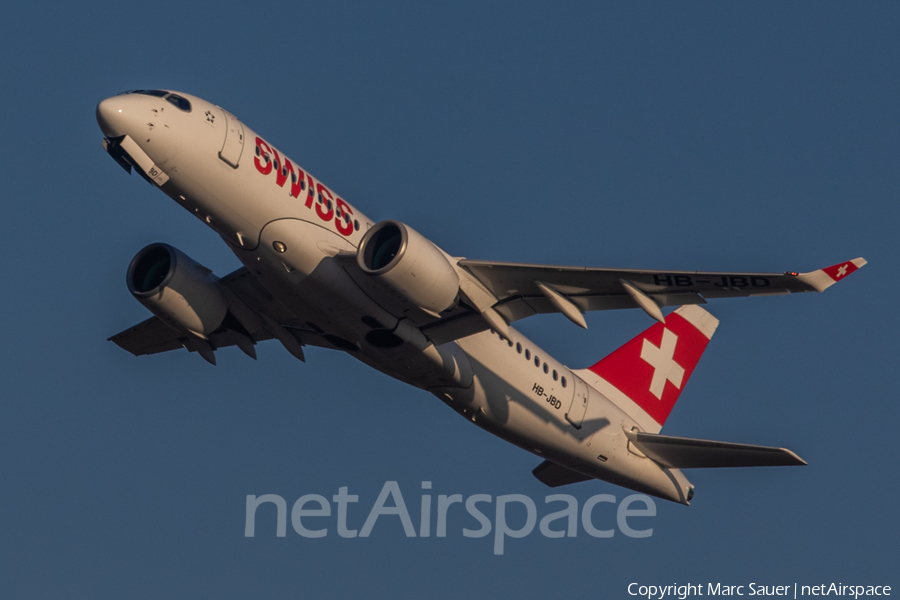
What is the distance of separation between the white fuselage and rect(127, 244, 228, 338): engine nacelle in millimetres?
2411

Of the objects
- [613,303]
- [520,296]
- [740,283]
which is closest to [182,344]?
[520,296]

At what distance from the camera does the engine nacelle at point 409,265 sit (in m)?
24.5

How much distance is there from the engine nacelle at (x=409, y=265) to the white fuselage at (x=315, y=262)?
4.07 ft

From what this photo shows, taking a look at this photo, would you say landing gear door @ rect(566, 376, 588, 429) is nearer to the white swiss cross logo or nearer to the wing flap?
the white swiss cross logo

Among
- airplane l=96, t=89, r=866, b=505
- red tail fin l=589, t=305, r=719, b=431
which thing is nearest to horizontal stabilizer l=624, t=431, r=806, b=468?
airplane l=96, t=89, r=866, b=505

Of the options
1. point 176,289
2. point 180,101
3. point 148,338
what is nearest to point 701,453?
point 176,289

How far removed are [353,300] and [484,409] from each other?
5.65 metres

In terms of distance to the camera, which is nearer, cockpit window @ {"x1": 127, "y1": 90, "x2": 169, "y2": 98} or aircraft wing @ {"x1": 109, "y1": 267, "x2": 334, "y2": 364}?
cockpit window @ {"x1": 127, "y1": 90, "x2": 169, "y2": 98}

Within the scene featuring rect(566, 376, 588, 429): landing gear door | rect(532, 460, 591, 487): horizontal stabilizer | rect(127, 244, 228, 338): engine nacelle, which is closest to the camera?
rect(127, 244, 228, 338): engine nacelle

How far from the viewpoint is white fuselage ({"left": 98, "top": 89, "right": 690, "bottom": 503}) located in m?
24.4

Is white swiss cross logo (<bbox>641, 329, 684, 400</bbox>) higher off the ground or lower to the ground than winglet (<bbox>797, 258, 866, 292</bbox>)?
higher

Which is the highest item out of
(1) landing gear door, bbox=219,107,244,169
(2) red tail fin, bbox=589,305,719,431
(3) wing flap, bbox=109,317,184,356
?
(2) red tail fin, bbox=589,305,719,431

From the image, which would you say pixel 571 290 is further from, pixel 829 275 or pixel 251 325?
pixel 251 325

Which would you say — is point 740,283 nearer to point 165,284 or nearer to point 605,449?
point 605,449
